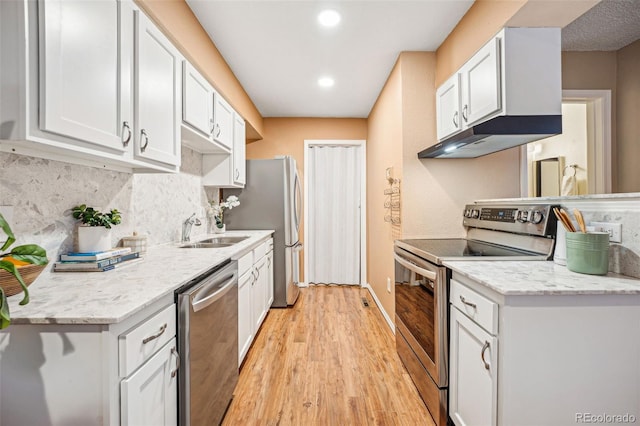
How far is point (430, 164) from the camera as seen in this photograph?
253 centimetres

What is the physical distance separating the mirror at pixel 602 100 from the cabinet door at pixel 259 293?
93.1 inches

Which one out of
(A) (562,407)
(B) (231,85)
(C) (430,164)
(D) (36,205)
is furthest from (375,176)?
(D) (36,205)

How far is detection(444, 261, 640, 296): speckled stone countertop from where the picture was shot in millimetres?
1112

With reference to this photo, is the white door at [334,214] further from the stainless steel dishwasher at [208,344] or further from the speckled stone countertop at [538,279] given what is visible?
the speckled stone countertop at [538,279]

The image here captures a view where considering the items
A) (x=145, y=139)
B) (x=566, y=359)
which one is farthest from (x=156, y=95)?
(x=566, y=359)

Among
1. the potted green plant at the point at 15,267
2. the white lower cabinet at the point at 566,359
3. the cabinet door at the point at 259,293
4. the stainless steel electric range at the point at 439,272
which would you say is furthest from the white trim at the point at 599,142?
the potted green plant at the point at 15,267

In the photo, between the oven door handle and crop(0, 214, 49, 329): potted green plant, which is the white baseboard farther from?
crop(0, 214, 49, 329): potted green plant

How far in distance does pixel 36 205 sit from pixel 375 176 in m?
3.22

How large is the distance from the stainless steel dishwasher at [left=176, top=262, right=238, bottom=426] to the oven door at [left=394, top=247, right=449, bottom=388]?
3.70 feet

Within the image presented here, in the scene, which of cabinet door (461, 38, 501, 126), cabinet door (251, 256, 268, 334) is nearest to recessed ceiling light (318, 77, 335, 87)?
cabinet door (461, 38, 501, 126)

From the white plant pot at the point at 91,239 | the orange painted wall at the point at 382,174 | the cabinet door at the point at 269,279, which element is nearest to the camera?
the white plant pot at the point at 91,239

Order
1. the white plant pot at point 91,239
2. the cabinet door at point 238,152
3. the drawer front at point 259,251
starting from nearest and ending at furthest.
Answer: the white plant pot at point 91,239 < the drawer front at point 259,251 < the cabinet door at point 238,152

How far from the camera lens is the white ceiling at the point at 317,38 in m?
2.02

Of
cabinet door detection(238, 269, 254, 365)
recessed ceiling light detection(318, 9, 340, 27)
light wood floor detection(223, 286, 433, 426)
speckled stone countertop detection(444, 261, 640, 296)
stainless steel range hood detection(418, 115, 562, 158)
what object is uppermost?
recessed ceiling light detection(318, 9, 340, 27)
